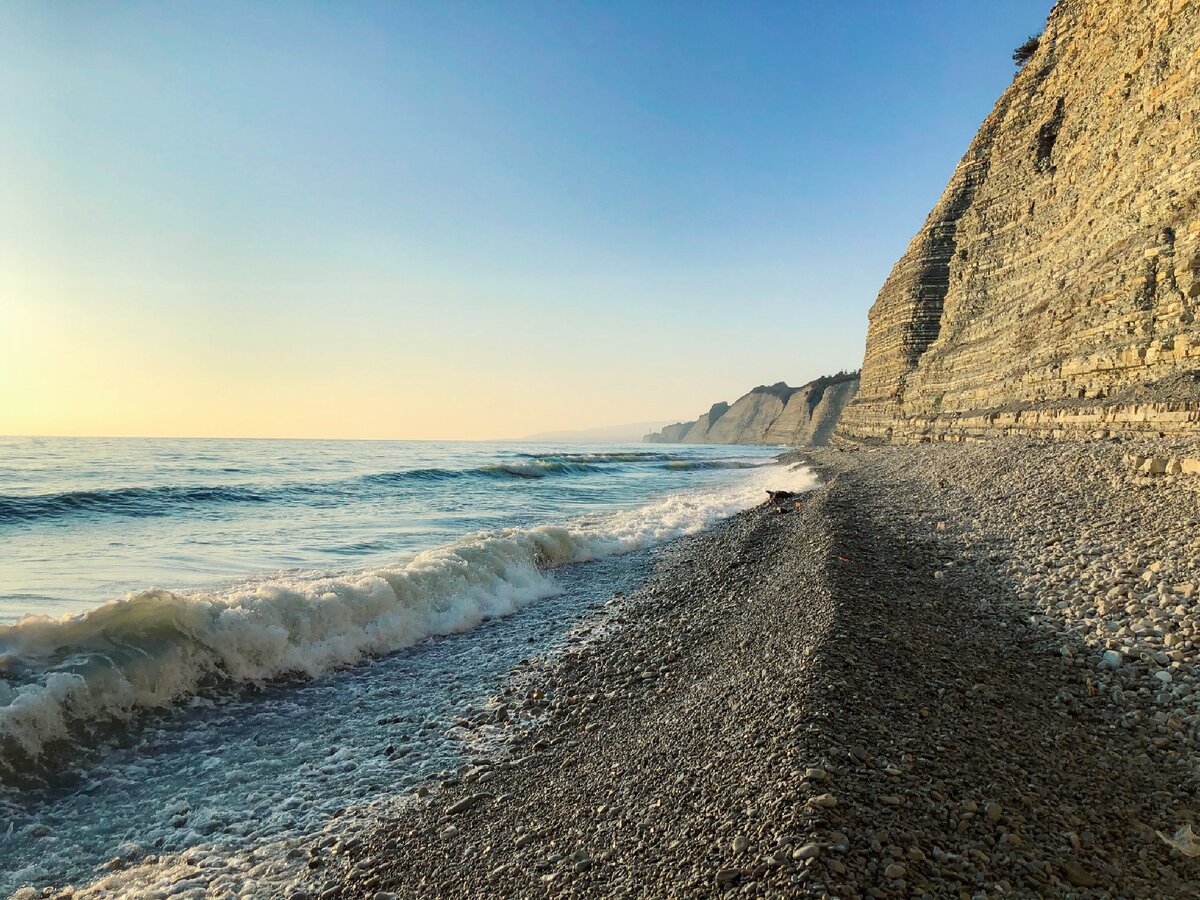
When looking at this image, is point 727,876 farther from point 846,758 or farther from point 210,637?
point 210,637

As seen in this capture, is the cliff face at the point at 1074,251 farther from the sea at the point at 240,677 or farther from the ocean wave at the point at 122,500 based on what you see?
the ocean wave at the point at 122,500

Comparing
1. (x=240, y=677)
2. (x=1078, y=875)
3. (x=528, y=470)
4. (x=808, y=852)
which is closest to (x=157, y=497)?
(x=240, y=677)

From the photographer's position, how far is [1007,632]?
5.79 metres

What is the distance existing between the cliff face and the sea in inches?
491

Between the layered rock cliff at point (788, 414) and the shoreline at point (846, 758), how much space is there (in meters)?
61.8

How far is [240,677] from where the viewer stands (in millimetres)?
6730

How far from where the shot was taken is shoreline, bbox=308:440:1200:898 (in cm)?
276

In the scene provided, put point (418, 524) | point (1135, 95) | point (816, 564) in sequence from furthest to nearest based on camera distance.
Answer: point (1135, 95) < point (418, 524) < point (816, 564)

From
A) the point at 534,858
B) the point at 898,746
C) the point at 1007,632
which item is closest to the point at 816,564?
the point at 1007,632

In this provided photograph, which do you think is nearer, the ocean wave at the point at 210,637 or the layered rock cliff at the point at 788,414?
the ocean wave at the point at 210,637

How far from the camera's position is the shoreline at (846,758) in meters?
2.76

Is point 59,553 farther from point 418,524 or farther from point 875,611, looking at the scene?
point 875,611

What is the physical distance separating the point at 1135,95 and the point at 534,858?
Result: 90.1ft

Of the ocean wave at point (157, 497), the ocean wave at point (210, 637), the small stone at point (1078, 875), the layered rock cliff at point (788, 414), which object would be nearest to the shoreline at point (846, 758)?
the small stone at point (1078, 875)
